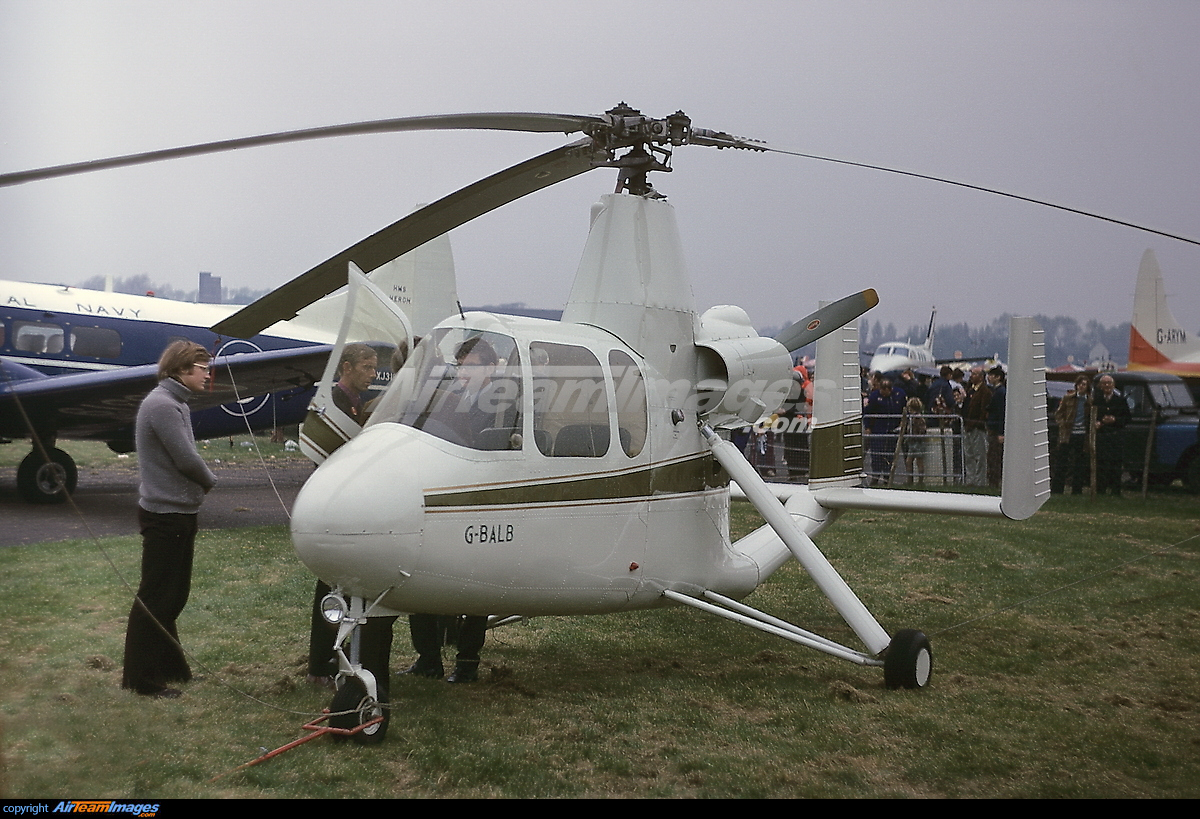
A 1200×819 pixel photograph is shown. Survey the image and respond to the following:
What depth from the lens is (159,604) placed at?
269 centimetres

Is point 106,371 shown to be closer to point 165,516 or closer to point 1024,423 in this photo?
point 165,516

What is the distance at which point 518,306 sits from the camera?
4250 mm

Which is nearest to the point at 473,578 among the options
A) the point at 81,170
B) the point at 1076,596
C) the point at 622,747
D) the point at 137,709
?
the point at 622,747

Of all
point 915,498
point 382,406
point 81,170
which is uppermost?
point 81,170

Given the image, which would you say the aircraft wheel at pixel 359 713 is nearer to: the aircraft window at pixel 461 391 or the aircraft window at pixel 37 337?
the aircraft window at pixel 461 391

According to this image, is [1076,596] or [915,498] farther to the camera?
[1076,596]

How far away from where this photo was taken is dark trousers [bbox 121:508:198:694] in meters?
2.39

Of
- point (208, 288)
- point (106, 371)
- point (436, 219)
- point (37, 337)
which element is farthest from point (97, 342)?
point (436, 219)

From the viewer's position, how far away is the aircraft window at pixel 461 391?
4316 mm

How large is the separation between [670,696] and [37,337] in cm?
388

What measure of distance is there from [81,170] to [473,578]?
2.65m

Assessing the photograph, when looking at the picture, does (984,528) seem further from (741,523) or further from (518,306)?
(518,306)
